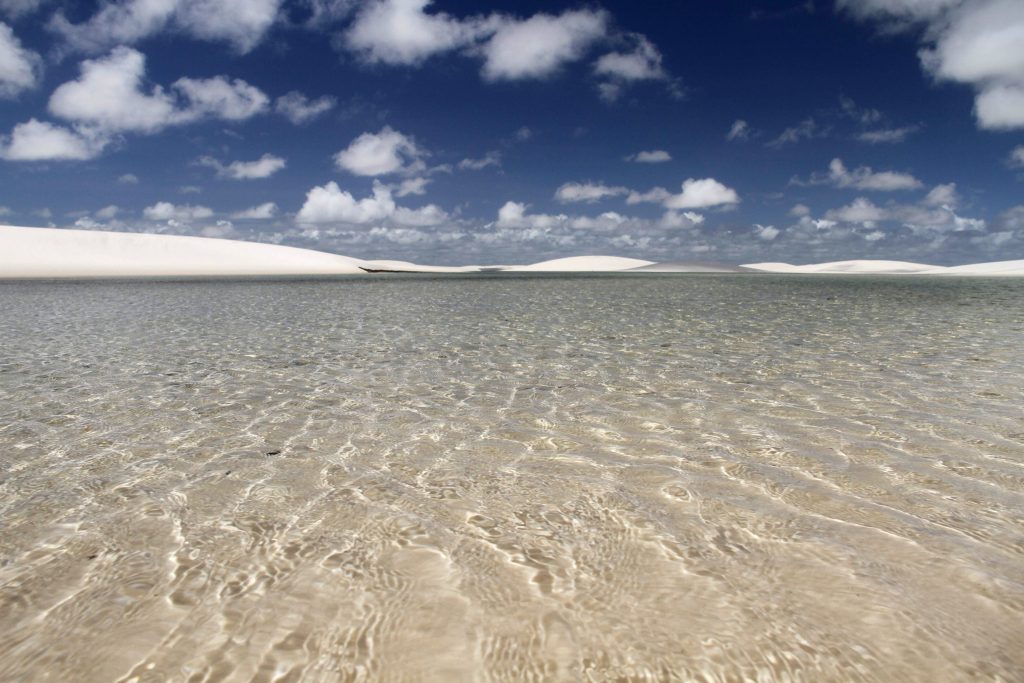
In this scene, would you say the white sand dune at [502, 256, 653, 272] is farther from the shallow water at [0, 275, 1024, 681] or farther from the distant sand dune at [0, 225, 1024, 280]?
the shallow water at [0, 275, 1024, 681]

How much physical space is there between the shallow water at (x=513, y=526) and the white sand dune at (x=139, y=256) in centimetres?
7054

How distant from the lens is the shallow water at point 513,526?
254 centimetres

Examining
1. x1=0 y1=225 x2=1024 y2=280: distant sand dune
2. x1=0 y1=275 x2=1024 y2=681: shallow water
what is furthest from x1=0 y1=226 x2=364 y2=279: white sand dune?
x1=0 y1=275 x2=1024 y2=681: shallow water

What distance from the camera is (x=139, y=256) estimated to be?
8562 cm

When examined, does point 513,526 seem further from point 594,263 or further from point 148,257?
point 594,263

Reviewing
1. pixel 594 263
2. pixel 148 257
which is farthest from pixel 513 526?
pixel 594 263

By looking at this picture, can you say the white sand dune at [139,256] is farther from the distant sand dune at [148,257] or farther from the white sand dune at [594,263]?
the white sand dune at [594,263]

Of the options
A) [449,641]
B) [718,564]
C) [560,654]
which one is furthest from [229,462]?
[718,564]

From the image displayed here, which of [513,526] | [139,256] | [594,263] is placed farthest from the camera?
[594,263]

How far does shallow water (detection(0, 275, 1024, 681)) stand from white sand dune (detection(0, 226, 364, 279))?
70.5m

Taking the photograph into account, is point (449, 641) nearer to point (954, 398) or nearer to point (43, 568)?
point (43, 568)

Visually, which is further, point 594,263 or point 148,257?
point 594,263

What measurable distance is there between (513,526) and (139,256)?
98.7 m

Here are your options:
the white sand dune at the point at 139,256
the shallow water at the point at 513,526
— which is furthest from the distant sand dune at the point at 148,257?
the shallow water at the point at 513,526
